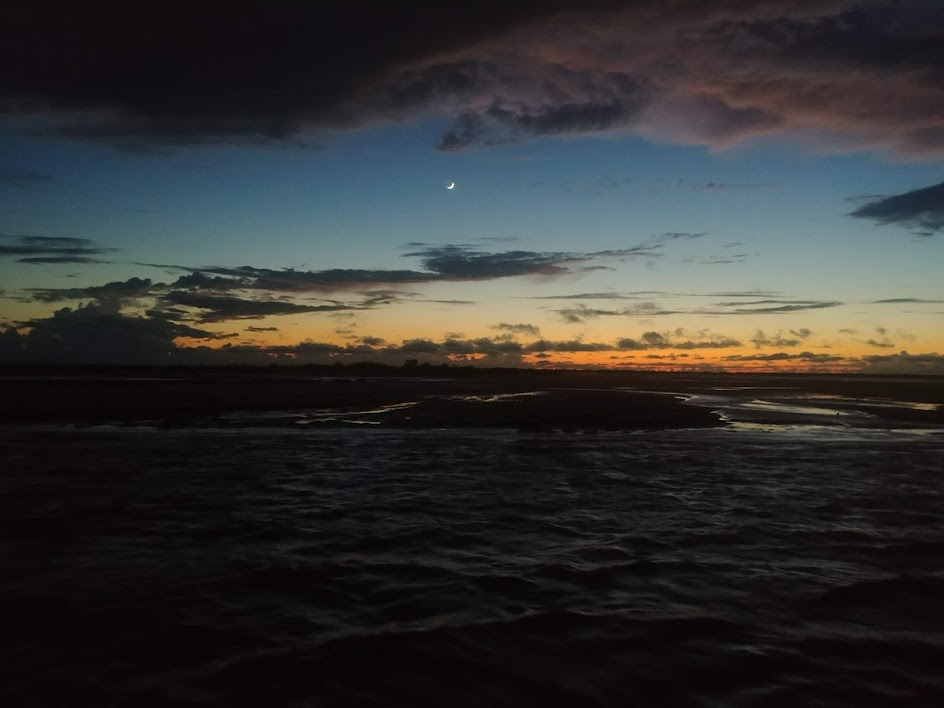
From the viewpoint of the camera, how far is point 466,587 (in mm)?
8906

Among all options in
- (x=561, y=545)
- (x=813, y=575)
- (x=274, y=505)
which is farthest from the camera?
(x=274, y=505)

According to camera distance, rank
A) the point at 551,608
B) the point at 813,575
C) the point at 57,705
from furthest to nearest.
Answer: the point at 813,575, the point at 551,608, the point at 57,705

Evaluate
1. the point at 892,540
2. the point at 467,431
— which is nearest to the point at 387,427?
the point at 467,431

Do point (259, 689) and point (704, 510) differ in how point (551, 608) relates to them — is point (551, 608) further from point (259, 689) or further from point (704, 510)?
point (704, 510)

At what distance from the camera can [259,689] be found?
6.02m

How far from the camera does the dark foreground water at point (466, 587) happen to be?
626 cm

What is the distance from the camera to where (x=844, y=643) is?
7.26m

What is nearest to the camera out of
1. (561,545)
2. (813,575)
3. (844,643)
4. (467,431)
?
(844,643)

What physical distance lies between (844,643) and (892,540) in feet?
17.6

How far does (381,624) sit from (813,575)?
6324 millimetres

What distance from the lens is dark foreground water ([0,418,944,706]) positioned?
6.26 metres

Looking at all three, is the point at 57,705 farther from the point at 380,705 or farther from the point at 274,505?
the point at 274,505

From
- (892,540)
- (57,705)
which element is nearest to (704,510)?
(892,540)

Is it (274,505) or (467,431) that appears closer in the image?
(274,505)
